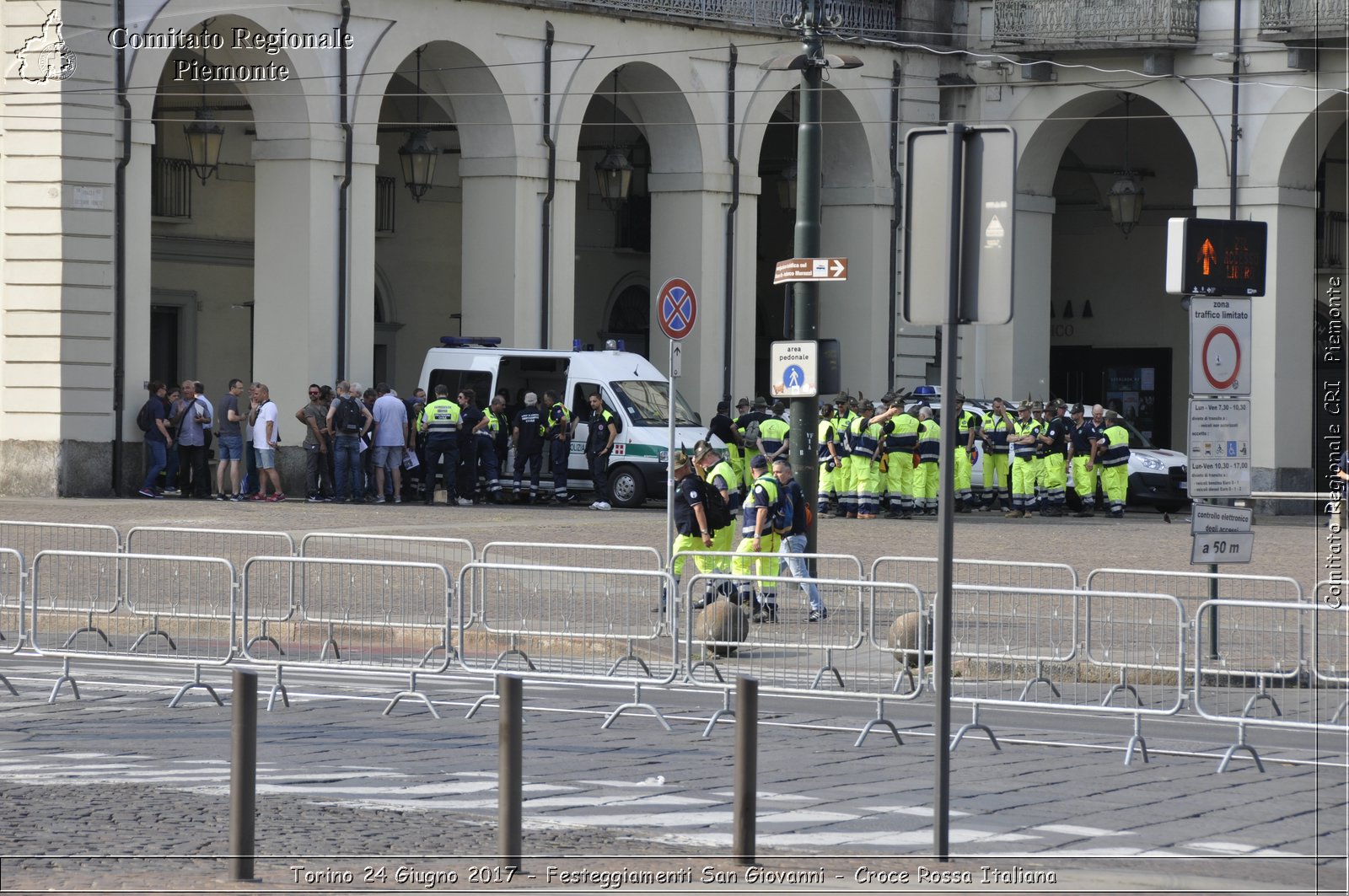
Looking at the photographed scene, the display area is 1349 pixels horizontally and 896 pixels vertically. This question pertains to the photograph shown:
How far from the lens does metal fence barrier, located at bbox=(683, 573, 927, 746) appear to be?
12211 mm

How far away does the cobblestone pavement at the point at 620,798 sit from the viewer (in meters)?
7.70

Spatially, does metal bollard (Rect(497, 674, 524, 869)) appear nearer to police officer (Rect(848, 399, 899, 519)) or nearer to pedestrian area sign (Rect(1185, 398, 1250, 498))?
pedestrian area sign (Rect(1185, 398, 1250, 498))

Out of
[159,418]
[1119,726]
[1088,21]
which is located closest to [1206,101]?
[1088,21]

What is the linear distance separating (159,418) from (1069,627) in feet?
62.0

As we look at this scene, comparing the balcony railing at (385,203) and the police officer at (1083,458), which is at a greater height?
the balcony railing at (385,203)

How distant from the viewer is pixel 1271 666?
452 inches

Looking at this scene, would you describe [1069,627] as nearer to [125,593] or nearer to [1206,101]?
[125,593]

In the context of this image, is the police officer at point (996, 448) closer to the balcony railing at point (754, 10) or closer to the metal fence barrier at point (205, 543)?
the balcony railing at point (754, 10)

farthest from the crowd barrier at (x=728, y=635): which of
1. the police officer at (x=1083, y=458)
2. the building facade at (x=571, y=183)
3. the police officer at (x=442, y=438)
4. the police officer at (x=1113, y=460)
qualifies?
the police officer at (x=1083, y=458)

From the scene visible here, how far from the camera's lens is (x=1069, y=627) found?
40.5ft

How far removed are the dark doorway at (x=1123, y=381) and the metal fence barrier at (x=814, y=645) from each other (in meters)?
A: 30.3

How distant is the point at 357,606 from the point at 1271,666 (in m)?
5.78

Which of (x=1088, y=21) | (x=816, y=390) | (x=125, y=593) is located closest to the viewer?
(x=125, y=593)

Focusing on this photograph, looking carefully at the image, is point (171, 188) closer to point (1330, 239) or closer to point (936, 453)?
point (936, 453)
